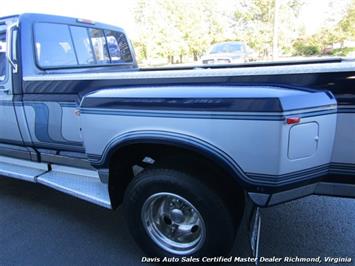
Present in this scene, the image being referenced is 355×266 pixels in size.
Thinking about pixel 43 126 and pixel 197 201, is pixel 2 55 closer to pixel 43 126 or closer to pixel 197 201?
pixel 43 126

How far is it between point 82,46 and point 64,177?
159cm

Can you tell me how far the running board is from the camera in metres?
3.01

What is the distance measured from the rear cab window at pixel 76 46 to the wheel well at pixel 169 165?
147cm

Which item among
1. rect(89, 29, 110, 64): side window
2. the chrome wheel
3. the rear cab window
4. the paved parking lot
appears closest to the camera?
the chrome wheel

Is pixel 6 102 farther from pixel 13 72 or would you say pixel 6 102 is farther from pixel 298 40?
pixel 298 40

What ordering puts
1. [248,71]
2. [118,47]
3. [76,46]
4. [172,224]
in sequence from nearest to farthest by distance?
[248,71] → [172,224] → [76,46] → [118,47]

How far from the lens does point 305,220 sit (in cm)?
339

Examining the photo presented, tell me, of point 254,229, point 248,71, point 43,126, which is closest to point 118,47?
point 43,126

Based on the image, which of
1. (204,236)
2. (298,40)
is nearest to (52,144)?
(204,236)

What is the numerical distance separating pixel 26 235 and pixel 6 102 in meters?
1.29

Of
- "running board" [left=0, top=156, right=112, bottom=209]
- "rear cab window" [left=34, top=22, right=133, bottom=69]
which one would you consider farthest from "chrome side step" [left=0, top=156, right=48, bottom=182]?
"rear cab window" [left=34, top=22, right=133, bottom=69]

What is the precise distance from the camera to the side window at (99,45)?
14.3ft

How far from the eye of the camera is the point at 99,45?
446 centimetres

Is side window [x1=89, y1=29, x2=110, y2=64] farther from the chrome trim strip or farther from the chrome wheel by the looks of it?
the chrome wheel
